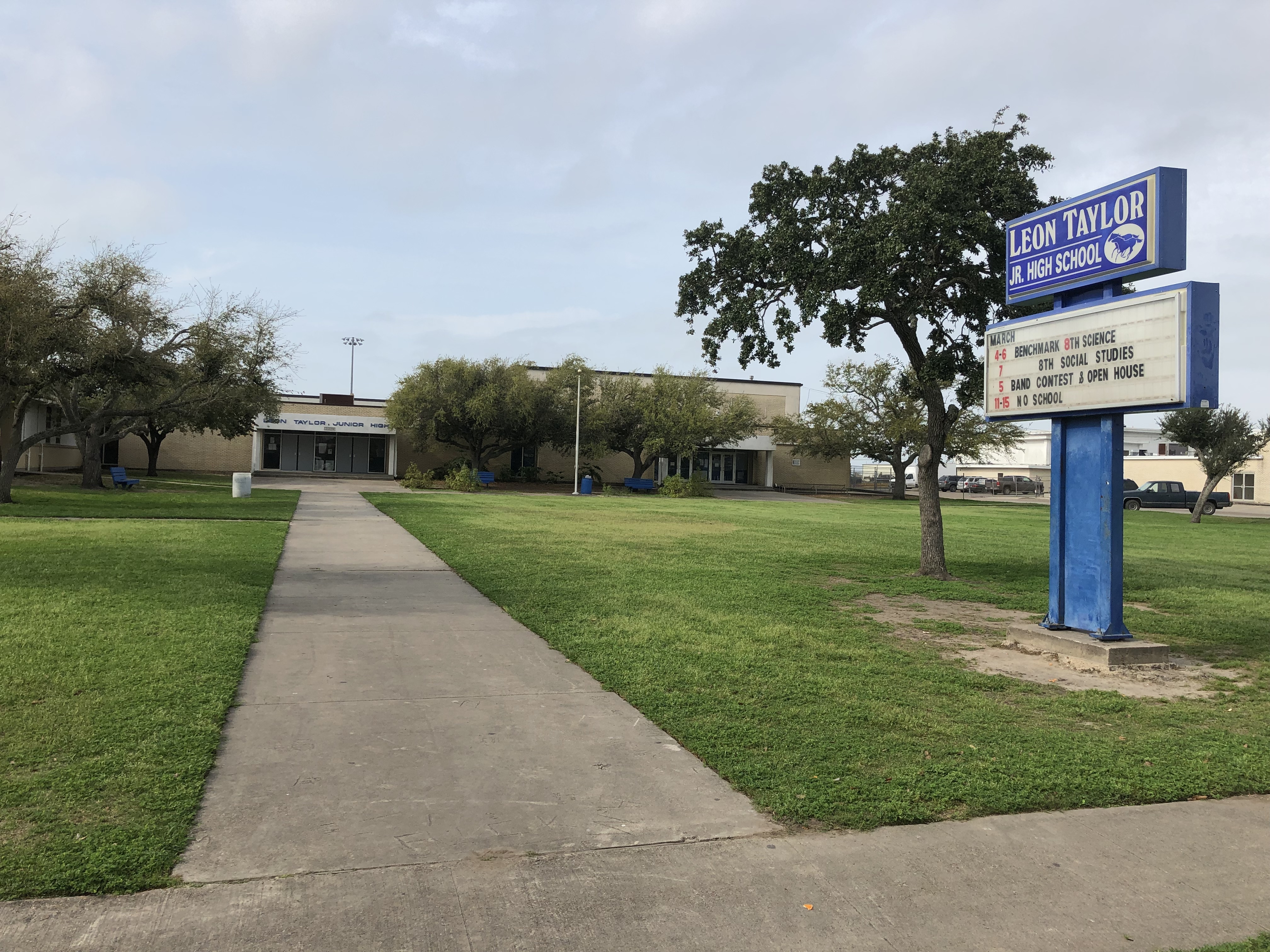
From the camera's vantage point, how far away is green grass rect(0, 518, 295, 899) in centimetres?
369

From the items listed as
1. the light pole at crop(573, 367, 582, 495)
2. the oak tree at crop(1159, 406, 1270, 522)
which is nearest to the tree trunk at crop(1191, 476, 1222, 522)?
the oak tree at crop(1159, 406, 1270, 522)

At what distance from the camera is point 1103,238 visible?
8.48 metres

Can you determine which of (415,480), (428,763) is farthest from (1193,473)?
(428,763)

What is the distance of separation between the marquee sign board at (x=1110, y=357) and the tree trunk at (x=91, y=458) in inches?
1272

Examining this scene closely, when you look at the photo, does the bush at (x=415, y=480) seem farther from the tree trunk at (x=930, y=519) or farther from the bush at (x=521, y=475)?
the tree trunk at (x=930, y=519)

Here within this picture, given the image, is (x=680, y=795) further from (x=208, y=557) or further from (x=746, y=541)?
(x=746, y=541)

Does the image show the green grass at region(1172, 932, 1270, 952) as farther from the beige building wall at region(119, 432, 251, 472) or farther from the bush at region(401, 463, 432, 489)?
the beige building wall at region(119, 432, 251, 472)

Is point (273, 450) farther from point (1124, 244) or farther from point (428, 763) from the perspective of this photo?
point (428, 763)

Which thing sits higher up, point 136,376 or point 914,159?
point 914,159

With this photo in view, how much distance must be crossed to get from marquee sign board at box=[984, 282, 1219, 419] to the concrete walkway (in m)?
4.10

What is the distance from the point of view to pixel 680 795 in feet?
14.9

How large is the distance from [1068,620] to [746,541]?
11.4 metres

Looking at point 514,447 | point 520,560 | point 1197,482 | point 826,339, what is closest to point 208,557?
point 520,560

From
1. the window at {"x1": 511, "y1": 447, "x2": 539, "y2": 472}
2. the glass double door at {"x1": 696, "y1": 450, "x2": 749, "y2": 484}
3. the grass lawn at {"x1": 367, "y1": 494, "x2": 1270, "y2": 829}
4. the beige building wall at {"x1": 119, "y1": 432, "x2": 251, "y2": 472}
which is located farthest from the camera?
the glass double door at {"x1": 696, "y1": 450, "x2": 749, "y2": 484}
